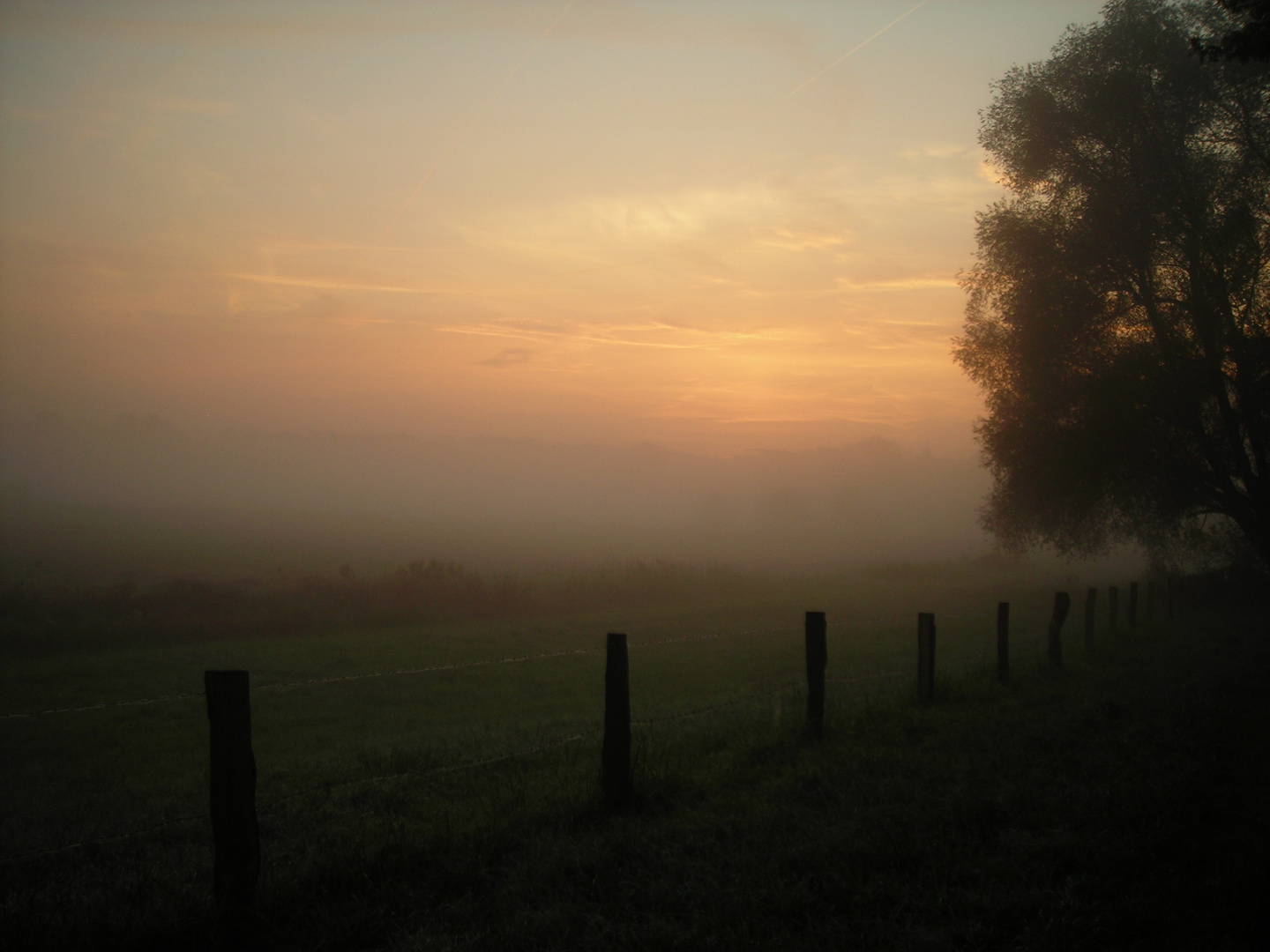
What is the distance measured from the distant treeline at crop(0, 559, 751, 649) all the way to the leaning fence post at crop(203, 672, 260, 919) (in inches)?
843

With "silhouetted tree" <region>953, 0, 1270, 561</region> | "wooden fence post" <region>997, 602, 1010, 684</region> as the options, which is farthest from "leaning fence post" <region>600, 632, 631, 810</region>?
"silhouetted tree" <region>953, 0, 1270, 561</region>

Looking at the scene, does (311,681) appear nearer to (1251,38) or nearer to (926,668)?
(926,668)

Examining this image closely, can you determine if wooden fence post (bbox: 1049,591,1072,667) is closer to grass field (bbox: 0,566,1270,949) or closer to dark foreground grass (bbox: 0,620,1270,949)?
grass field (bbox: 0,566,1270,949)

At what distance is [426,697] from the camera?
1716cm

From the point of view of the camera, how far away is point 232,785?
522 centimetres

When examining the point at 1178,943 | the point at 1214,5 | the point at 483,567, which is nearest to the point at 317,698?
the point at 1178,943

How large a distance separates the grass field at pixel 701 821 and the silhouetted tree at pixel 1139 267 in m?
8.08

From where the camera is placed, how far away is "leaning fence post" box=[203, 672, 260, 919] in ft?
16.8

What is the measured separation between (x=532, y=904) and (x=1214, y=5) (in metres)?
25.8

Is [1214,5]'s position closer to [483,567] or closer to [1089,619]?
[1089,619]

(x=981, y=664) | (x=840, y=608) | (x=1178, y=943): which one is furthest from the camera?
(x=840, y=608)

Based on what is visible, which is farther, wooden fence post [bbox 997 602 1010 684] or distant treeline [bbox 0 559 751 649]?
distant treeline [bbox 0 559 751 649]

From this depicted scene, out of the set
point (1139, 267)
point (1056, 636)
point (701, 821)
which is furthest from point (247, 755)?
point (1139, 267)

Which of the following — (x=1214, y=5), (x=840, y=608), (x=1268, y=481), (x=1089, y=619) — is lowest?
(x=840, y=608)
